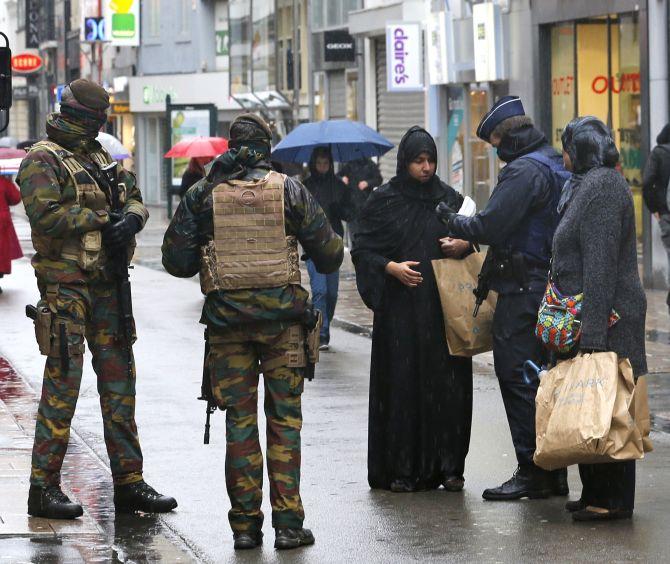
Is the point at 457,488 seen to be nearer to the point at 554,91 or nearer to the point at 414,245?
Result: the point at 414,245

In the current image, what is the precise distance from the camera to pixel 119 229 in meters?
7.28

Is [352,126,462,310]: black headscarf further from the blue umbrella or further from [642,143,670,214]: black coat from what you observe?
the blue umbrella

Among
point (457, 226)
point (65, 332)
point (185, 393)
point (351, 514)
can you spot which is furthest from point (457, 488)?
point (185, 393)

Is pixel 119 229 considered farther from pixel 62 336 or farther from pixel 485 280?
pixel 485 280

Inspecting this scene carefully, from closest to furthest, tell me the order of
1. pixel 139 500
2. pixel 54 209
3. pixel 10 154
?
1. pixel 54 209
2. pixel 139 500
3. pixel 10 154

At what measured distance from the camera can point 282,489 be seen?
6914 mm

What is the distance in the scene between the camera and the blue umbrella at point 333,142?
16.4 meters

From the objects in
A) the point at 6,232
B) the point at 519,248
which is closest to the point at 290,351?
the point at 519,248

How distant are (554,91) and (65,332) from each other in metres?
15.3

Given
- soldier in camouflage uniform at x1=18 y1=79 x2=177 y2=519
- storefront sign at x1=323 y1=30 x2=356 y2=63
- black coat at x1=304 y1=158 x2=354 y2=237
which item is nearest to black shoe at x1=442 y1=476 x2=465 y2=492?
soldier in camouflage uniform at x1=18 y1=79 x2=177 y2=519

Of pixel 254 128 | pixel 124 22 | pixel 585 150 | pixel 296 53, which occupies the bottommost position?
pixel 585 150

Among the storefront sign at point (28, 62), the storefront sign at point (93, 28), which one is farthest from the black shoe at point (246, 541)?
the storefront sign at point (28, 62)

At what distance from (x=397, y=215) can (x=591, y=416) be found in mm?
1656

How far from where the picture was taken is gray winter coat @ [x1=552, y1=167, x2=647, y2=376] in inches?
272
